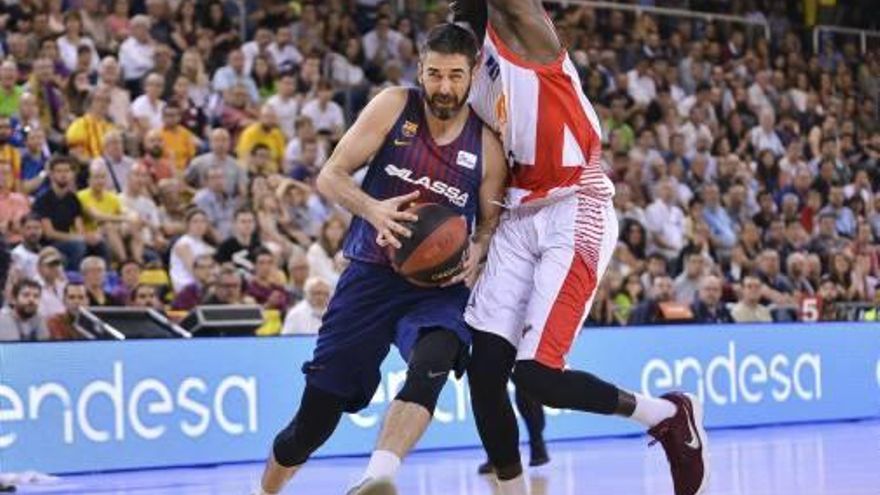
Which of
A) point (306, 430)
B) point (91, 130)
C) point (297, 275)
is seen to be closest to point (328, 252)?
point (297, 275)

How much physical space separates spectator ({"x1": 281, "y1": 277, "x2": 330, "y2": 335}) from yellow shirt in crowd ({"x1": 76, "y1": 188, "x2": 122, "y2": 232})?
1.77 metres

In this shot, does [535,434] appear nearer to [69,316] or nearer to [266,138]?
[69,316]

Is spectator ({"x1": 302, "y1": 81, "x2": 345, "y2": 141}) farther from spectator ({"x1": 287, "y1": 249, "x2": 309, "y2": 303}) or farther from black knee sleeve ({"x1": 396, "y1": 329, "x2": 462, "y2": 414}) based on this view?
black knee sleeve ({"x1": 396, "y1": 329, "x2": 462, "y2": 414})

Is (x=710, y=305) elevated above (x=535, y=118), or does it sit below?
below

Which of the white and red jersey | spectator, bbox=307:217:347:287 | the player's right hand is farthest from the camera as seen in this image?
spectator, bbox=307:217:347:287

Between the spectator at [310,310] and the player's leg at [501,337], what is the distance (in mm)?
6442

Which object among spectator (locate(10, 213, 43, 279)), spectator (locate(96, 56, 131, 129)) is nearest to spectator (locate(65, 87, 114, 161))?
spectator (locate(96, 56, 131, 129))

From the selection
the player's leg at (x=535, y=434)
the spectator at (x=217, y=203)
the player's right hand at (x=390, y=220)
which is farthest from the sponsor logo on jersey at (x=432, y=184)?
the spectator at (x=217, y=203)

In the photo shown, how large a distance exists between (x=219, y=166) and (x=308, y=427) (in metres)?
8.38

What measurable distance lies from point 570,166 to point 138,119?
886 centimetres

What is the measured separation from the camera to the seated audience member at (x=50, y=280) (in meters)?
13.1

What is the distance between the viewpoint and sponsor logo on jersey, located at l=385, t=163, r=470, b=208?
718 cm

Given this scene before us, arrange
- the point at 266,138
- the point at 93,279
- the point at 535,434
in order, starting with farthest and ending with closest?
the point at 266,138 → the point at 93,279 → the point at 535,434

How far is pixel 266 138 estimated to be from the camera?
16422 millimetres
